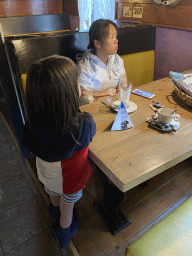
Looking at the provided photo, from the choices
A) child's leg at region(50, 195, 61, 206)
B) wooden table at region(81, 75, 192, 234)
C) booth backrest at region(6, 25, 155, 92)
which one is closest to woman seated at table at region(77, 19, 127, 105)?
booth backrest at region(6, 25, 155, 92)

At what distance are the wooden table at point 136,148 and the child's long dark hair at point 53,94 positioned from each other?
0.18 meters

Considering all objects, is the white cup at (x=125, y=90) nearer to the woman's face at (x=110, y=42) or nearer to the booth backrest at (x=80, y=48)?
the woman's face at (x=110, y=42)

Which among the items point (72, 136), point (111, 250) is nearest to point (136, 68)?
point (72, 136)

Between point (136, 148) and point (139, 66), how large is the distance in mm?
1519

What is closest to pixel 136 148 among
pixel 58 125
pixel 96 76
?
pixel 58 125

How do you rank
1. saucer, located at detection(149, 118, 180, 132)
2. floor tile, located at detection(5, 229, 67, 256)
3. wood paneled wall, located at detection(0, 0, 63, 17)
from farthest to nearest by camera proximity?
wood paneled wall, located at detection(0, 0, 63, 17)
floor tile, located at detection(5, 229, 67, 256)
saucer, located at detection(149, 118, 180, 132)

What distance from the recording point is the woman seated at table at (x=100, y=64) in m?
1.40

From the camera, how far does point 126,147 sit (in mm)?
820

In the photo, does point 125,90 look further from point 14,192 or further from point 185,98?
point 14,192

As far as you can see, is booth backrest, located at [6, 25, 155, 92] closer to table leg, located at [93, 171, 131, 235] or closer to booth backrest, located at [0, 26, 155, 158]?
booth backrest, located at [0, 26, 155, 158]

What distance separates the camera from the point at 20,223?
1.31 metres

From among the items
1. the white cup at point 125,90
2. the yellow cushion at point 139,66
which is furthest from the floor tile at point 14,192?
the yellow cushion at point 139,66

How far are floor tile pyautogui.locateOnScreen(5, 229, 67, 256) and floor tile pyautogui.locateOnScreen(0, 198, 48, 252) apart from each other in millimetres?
31

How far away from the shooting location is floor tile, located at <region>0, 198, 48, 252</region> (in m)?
1.23
